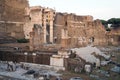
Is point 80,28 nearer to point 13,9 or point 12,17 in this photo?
point 13,9

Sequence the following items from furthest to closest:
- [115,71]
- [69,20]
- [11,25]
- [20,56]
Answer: [69,20], [11,25], [20,56], [115,71]

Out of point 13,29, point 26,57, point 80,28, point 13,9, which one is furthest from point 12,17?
point 26,57

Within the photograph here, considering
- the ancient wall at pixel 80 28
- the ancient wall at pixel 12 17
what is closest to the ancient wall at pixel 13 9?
the ancient wall at pixel 12 17

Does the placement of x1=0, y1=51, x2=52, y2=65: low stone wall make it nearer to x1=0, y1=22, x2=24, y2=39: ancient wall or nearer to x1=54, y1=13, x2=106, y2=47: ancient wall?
x1=0, y1=22, x2=24, y2=39: ancient wall

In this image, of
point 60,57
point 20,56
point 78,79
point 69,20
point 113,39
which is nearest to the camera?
point 78,79

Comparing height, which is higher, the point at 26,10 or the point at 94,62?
the point at 26,10

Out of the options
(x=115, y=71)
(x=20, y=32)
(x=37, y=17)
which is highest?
(x=37, y=17)

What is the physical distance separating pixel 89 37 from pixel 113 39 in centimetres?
501

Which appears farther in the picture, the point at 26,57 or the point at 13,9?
the point at 13,9

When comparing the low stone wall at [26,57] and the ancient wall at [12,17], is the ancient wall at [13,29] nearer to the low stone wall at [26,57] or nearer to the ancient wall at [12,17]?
the ancient wall at [12,17]

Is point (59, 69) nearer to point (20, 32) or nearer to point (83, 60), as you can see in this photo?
point (83, 60)

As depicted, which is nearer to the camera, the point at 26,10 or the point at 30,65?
the point at 30,65

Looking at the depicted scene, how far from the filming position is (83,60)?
16891mm

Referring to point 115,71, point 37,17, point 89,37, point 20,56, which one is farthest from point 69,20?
point 115,71
